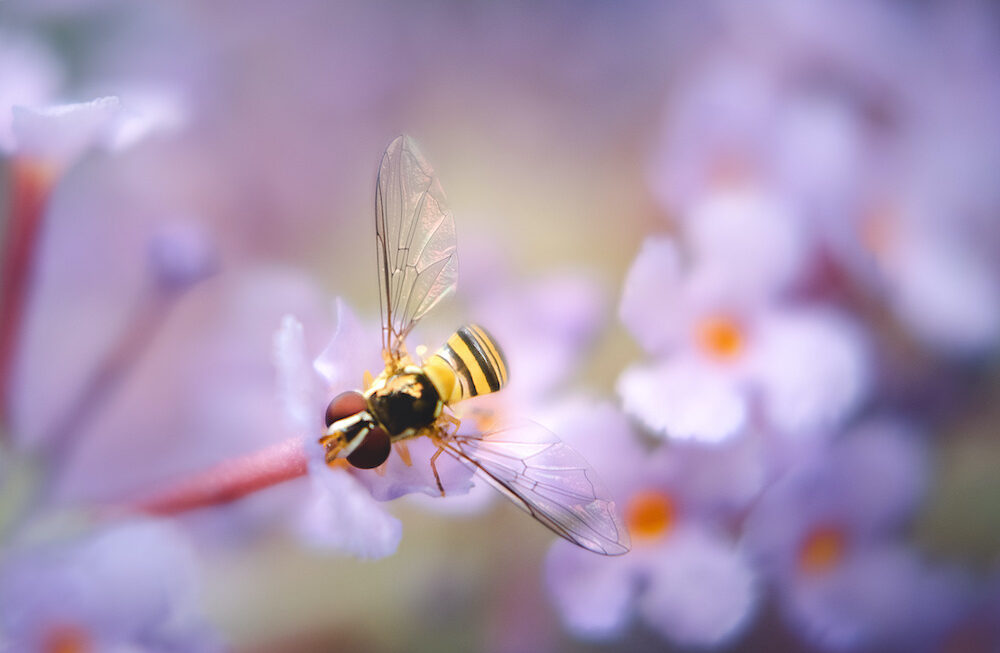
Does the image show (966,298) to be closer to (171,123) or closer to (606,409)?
(606,409)

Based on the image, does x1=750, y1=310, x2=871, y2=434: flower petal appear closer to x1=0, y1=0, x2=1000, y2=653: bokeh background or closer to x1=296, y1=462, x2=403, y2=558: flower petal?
x1=0, y1=0, x2=1000, y2=653: bokeh background

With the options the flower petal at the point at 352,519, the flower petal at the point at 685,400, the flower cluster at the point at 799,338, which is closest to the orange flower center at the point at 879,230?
the flower cluster at the point at 799,338

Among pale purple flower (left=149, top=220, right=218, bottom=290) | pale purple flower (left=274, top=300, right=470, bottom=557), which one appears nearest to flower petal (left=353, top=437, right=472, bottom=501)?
pale purple flower (left=274, top=300, right=470, bottom=557)

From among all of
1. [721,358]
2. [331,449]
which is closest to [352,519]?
[331,449]

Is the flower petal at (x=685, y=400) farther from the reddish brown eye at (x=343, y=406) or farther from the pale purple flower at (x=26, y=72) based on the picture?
the pale purple flower at (x=26, y=72)

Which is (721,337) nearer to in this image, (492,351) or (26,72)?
(492,351)
